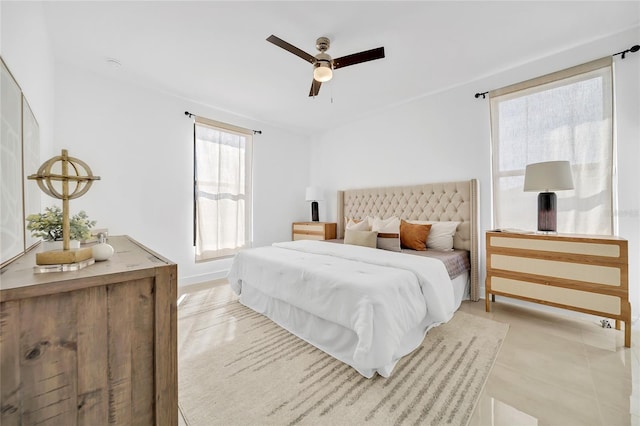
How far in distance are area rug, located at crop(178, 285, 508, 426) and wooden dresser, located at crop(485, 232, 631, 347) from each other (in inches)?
19.2

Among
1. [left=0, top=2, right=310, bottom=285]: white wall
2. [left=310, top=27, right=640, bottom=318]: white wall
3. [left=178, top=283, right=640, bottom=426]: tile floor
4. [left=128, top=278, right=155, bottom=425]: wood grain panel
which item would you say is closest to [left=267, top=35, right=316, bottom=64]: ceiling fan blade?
[left=0, top=2, right=310, bottom=285]: white wall

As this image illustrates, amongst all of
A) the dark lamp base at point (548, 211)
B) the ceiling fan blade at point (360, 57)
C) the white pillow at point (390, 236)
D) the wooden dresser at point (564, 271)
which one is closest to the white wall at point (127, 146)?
the ceiling fan blade at point (360, 57)

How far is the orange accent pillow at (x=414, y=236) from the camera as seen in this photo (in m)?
3.20

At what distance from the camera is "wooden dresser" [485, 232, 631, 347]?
6.82 ft

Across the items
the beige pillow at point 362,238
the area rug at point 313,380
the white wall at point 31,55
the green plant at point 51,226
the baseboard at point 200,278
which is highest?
the white wall at point 31,55

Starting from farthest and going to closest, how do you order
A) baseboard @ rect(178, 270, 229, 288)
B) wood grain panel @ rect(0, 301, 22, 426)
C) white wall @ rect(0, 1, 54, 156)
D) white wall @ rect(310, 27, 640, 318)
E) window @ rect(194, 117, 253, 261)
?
window @ rect(194, 117, 253, 261)
baseboard @ rect(178, 270, 229, 288)
white wall @ rect(310, 27, 640, 318)
white wall @ rect(0, 1, 54, 156)
wood grain panel @ rect(0, 301, 22, 426)

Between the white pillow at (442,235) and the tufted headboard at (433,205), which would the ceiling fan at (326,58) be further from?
the white pillow at (442,235)

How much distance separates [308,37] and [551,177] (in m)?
2.65

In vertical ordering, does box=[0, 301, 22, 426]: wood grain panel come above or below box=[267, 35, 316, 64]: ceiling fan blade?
below

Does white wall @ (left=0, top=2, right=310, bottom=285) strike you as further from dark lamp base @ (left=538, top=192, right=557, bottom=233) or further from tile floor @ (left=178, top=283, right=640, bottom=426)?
dark lamp base @ (left=538, top=192, right=557, bottom=233)

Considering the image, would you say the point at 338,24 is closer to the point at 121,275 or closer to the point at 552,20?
the point at 552,20

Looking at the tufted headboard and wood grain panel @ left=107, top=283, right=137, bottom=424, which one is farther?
the tufted headboard

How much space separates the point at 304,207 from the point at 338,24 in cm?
356

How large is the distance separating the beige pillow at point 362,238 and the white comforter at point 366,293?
0.46 m
